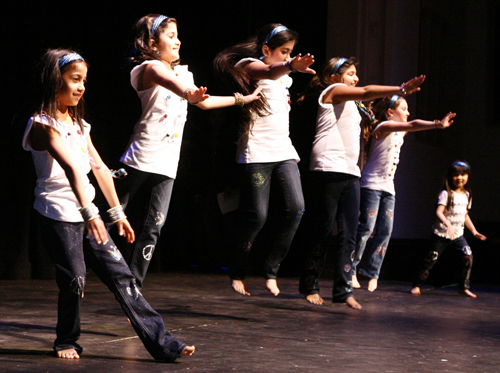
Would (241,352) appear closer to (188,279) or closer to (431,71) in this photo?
(188,279)

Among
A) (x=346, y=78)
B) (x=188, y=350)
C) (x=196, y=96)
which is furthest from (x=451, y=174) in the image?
(x=188, y=350)

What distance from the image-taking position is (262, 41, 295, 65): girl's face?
3735 mm

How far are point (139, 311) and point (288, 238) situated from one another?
1.54 m

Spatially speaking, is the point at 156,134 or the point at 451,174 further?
the point at 451,174

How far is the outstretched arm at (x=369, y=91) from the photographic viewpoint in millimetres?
3395

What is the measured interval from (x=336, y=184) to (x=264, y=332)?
1.09 m

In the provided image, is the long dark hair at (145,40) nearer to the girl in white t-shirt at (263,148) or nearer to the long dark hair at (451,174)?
the girl in white t-shirt at (263,148)

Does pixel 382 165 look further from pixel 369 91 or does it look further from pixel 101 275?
pixel 101 275

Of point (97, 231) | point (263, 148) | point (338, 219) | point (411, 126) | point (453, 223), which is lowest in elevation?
point (453, 223)

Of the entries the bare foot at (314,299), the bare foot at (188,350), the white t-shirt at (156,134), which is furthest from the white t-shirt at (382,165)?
the bare foot at (188,350)

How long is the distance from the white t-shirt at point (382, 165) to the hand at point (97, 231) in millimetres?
3280

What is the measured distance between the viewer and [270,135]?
371cm

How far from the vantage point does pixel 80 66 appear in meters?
2.54

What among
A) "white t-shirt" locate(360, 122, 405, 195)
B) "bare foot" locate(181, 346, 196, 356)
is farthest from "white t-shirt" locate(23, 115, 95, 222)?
"white t-shirt" locate(360, 122, 405, 195)
